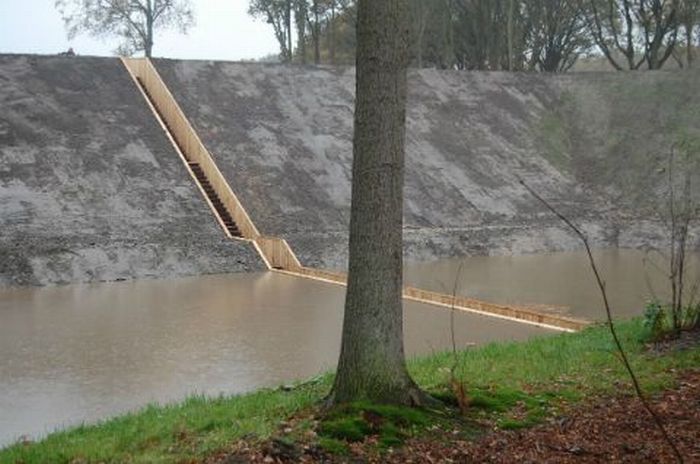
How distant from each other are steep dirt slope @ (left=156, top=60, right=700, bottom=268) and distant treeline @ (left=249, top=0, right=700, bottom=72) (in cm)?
506

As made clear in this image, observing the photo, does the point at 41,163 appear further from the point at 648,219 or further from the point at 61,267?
the point at 648,219

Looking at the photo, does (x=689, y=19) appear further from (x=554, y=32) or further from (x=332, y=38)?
(x=332, y=38)

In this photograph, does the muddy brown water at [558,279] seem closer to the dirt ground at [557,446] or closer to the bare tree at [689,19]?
the dirt ground at [557,446]

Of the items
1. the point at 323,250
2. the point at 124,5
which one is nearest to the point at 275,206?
the point at 323,250

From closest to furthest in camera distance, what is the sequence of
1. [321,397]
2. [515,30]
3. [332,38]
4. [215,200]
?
[321,397], [215,200], [515,30], [332,38]

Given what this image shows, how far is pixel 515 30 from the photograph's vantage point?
128 ft

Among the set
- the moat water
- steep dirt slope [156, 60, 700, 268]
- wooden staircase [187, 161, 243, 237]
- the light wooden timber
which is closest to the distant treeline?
steep dirt slope [156, 60, 700, 268]

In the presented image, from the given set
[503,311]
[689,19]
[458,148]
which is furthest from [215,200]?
[689,19]

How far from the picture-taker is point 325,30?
4284 centimetres

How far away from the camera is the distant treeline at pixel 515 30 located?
36312mm

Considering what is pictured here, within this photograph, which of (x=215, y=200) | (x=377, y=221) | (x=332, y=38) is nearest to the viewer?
(x=377, y=221)

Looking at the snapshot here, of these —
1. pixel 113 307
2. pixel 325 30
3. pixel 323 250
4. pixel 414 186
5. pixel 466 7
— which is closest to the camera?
pixel 113 307

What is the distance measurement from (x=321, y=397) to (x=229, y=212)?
1576 cm

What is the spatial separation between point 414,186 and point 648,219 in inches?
279
